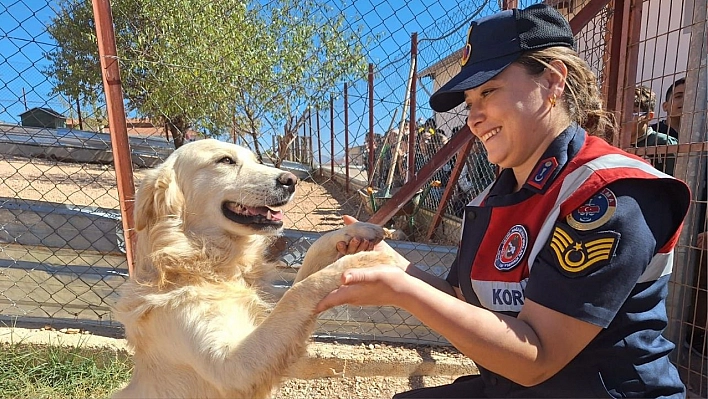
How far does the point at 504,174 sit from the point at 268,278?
1366 mm

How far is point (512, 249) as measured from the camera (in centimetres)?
140

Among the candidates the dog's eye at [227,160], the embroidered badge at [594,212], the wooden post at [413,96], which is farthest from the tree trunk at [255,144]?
the embroidered badge at [594,212]

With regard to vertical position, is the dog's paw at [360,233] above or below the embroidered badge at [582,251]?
below

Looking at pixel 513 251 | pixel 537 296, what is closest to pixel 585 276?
pixel 537 296

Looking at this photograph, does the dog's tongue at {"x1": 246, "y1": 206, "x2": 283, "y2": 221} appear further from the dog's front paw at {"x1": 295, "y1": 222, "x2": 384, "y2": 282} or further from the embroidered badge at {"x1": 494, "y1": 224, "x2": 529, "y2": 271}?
the embroidered badge at {"x1": 494, "y1": 224, "x2": 529, "y2": 271}

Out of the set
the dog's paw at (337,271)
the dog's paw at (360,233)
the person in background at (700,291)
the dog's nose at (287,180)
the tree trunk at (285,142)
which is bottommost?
the person in background at (700,291)

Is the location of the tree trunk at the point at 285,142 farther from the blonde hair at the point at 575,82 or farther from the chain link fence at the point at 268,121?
the blonde hair at the point at 575,82

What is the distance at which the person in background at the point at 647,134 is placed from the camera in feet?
9.09

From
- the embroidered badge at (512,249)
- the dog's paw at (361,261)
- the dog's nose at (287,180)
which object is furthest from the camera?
the dog's nose at (287,180)

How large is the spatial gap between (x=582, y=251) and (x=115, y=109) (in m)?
2.51

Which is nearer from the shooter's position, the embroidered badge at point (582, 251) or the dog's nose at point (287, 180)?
the embroidered badge at point (582, 251)

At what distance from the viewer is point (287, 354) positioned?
161cm

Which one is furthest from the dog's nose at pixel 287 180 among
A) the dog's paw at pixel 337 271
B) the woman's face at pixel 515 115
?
the woman's face at pixel 515 115

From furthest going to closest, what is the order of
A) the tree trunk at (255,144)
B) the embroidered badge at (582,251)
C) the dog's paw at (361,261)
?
the tree trunk at (255,144), the dog's paw at (361,261), the embroidered badge at (582,251)
